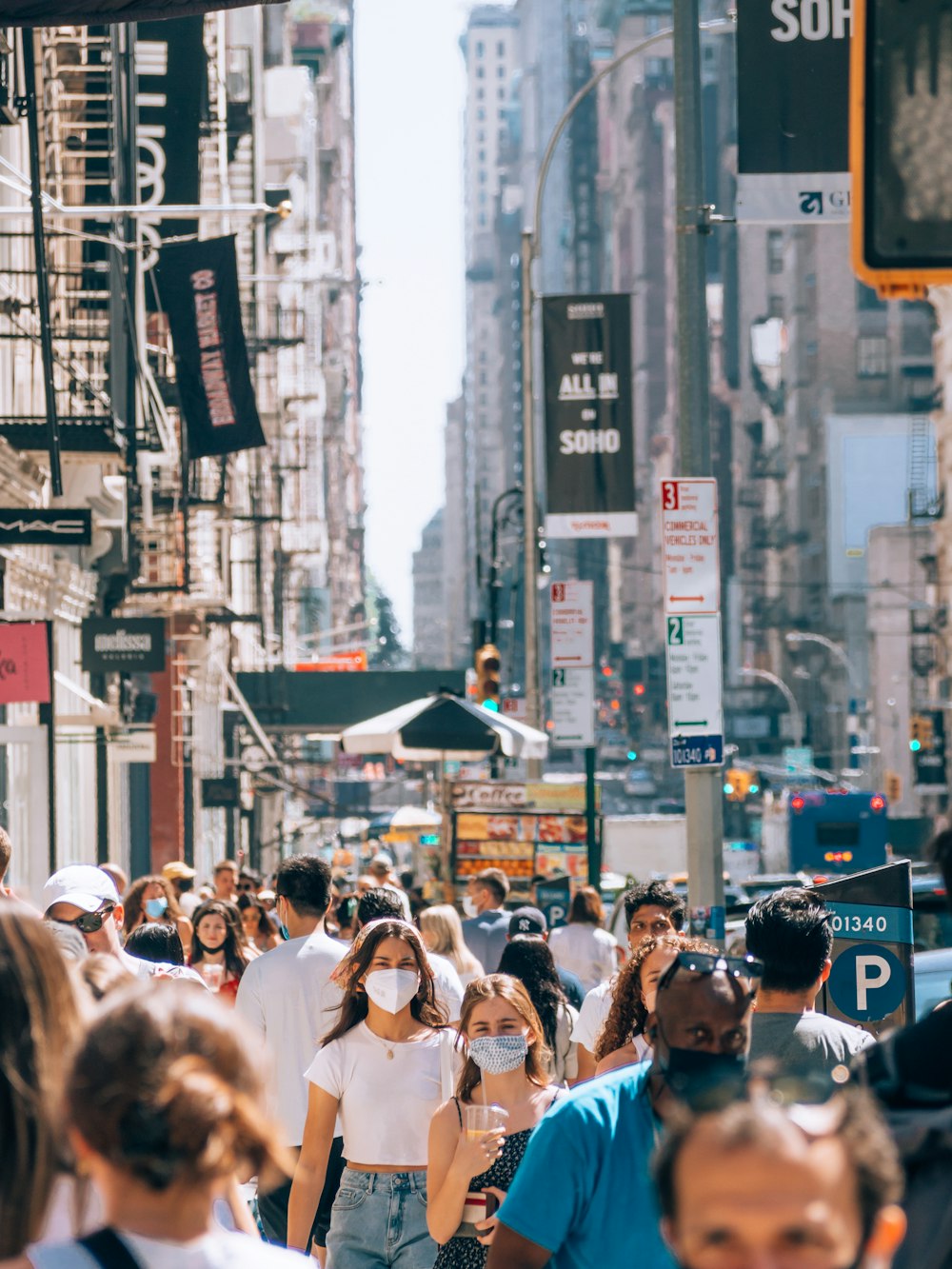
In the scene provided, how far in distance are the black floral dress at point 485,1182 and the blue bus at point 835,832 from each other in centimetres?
3093

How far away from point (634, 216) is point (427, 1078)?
165 metres

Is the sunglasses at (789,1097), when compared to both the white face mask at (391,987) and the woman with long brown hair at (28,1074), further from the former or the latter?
the white face mask at (391,987)

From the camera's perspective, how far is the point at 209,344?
21.5 m

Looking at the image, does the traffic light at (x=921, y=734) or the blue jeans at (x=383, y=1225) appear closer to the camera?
the blue jeans at (x=383, y=1225)

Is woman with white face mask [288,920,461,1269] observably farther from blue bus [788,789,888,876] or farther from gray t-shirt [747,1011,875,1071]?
blue bus [788,789,888,876]

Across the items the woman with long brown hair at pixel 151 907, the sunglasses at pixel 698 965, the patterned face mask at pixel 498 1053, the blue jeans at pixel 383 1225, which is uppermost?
the sunglasses at pixel 698 965

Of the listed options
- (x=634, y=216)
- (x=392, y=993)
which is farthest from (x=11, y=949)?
(x=634, y=216)

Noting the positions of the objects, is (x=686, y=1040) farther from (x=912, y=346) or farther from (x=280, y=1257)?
(x=912, y=346)

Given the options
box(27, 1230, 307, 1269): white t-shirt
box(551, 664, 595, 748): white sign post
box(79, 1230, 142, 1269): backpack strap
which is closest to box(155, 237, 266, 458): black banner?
box(551, 664, 595, 748): white sign post

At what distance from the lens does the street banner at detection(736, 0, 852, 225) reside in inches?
417

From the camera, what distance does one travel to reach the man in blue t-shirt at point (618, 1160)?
4.29 meters

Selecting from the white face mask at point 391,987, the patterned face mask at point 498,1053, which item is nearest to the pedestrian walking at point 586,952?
the white face mask at point 391,987

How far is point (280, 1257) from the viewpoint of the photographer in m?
3.12

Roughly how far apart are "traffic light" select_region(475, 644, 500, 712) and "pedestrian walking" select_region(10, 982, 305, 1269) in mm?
21887
